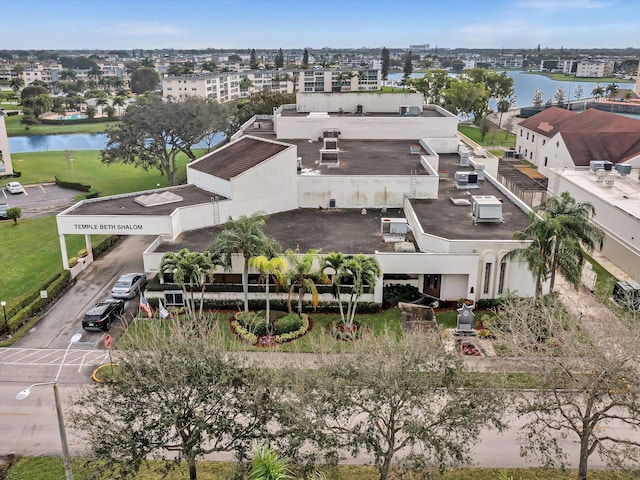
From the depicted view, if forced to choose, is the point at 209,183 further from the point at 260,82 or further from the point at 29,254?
the point at 260,82

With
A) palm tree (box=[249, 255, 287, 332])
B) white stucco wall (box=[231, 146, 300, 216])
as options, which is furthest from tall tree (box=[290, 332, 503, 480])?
white stucco wall (box=[231, 146, 300, 216])

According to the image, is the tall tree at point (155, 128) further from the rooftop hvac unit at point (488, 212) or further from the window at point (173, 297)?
the rooftop hvac unit at point (488, 212)

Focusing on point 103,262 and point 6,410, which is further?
point 103,262

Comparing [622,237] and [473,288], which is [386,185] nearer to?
[473,288]

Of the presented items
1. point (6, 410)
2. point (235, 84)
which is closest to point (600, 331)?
point (6, 410)

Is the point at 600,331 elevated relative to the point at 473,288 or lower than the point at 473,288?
elevated

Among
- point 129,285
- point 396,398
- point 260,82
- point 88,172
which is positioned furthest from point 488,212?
point 260,82
